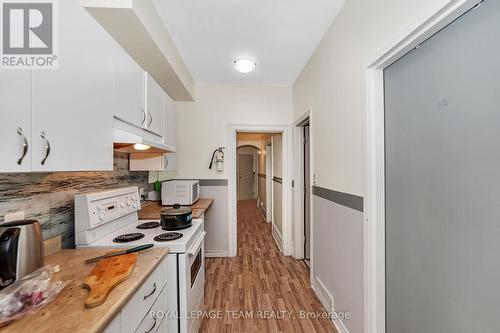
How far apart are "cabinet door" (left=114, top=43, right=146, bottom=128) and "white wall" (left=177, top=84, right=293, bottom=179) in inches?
56.4

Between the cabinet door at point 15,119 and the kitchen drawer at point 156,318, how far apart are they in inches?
32.7

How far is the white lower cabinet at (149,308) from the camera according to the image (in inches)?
32.5

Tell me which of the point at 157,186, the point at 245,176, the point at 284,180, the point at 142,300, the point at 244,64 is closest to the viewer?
the point at 142,300

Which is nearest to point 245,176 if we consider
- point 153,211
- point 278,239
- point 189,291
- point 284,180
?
point 278,239

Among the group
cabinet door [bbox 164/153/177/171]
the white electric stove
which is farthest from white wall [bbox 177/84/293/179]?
the white electric stove

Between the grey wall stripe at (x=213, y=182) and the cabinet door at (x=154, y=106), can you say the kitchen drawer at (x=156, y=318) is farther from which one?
the grey wall stripe at (x=213, y=182)

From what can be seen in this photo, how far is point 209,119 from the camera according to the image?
3.13 meters

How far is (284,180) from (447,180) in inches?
91.2

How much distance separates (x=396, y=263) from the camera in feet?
4.02

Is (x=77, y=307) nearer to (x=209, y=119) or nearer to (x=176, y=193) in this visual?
(x=176, y=193)

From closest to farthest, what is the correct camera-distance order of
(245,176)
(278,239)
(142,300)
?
(142,300)
(278,239)
(245,176)

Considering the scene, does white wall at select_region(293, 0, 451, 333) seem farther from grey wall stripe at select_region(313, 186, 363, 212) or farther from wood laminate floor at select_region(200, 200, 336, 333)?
wood laminate floor at select_region(200, 200, 336, 333)

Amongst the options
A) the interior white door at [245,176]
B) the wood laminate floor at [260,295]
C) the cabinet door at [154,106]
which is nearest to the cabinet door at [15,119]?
the cabinet door at [154,106]

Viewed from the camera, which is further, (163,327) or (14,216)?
(163,327)
